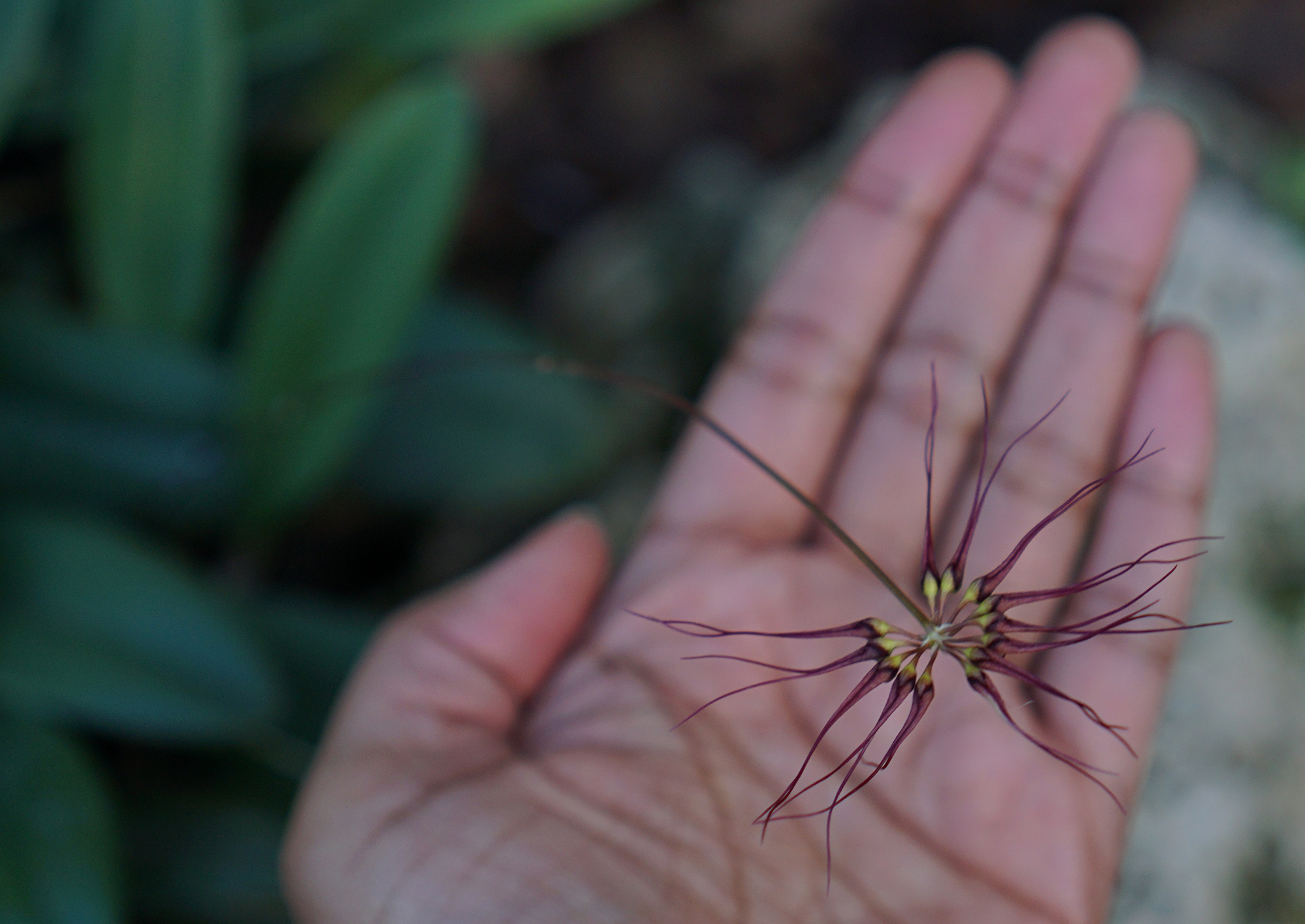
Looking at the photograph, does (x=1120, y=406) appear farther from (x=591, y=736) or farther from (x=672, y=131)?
(x=672, y=131)

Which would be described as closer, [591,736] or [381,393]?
[591,736]

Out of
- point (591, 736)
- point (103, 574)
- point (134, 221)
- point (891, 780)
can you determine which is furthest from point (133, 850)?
point (891, 780)

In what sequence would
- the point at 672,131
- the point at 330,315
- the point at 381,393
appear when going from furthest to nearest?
1. the point at 672,131
2. the point at 381,393
3. the point at 330,315

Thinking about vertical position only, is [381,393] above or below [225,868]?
above

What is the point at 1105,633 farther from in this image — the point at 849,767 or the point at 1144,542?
the point at 849,767

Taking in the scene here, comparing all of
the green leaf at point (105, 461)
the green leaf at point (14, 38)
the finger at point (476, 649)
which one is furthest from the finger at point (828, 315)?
the green leaf at point (14, 38)

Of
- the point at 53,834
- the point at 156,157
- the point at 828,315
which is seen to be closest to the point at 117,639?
the point at 53,834

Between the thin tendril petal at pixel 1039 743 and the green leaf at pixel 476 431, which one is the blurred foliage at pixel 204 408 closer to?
the green leaf at pixel 476 431
